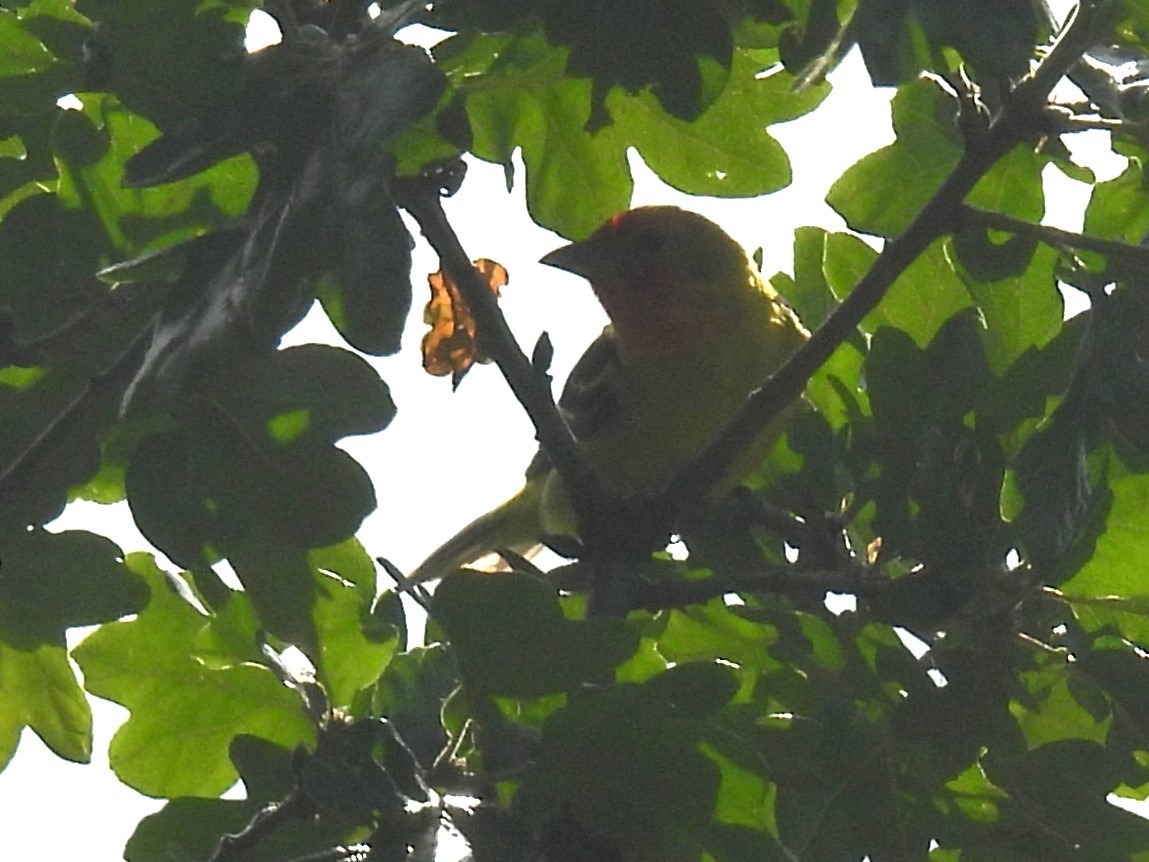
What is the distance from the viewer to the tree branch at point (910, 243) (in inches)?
71.2

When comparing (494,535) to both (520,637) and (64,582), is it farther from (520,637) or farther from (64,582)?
(520,637)

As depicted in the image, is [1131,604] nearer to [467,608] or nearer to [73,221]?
[467,608]

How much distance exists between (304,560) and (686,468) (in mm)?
A: 465

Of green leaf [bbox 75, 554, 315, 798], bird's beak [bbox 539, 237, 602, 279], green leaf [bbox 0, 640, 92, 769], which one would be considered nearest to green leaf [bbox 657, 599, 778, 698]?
green leaf [bbox 75, 554, 315, 798]

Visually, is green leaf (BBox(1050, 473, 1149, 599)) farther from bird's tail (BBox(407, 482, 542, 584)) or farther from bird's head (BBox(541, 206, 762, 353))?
bird's tail (BBox(407, 482, 542, 584))

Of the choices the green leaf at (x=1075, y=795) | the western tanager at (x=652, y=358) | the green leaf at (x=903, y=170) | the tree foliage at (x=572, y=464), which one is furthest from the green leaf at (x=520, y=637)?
the western tanager at (x=652, y=358)

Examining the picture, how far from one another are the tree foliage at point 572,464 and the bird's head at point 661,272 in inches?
56.0

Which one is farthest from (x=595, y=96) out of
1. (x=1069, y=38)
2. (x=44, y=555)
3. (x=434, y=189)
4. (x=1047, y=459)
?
(x=44, y=555)

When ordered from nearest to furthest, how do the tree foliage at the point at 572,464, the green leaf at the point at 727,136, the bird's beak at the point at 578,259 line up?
the tree foliage at the point at 572,464, the green leaf at the point at 727,136, the bird's beak at the point at 578,259

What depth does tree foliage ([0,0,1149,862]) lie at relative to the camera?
156cm

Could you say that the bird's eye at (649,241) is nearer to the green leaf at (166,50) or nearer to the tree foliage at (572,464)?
the tree foliage at (572,464)

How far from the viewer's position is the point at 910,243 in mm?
1903

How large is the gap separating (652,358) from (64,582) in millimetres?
1750

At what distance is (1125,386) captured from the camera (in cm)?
182
